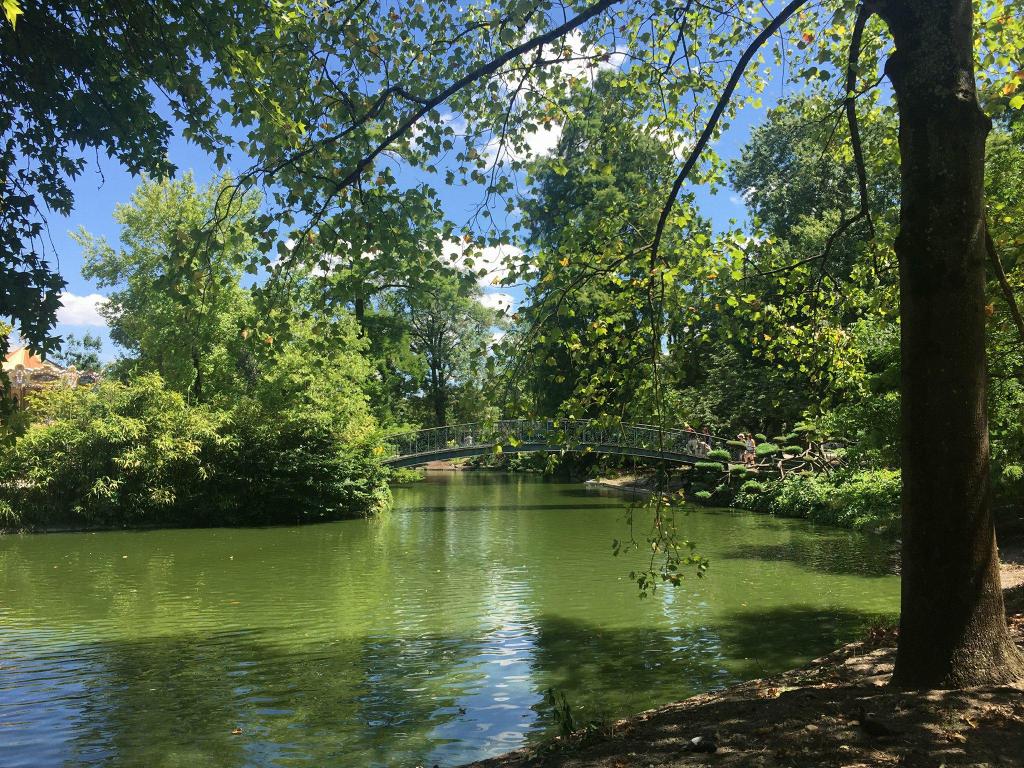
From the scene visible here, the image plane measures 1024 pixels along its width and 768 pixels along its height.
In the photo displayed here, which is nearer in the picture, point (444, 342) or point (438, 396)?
point (438, 396)

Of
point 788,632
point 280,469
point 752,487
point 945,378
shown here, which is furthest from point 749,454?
point 945,378

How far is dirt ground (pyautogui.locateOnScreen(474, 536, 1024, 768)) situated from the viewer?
124 inches

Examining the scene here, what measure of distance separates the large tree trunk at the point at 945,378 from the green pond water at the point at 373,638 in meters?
2.95

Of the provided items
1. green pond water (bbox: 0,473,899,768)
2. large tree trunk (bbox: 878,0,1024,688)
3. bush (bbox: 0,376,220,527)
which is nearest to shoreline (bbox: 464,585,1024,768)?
large tree trunk (bbox: 878,0,1024,688)

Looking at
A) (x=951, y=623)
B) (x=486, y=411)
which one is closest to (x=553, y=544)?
(x=486, y=411)

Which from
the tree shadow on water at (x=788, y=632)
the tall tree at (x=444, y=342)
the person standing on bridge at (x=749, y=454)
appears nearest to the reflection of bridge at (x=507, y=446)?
the person standing on bridge at (x=749, y=454)

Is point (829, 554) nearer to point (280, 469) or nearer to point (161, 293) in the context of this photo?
point (280, 469)

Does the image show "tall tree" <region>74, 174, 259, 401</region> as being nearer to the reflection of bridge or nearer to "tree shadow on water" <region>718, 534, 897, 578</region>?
the reflection of bridge

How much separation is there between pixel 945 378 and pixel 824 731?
1.76 metres

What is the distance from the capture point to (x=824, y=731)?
11.7 feet

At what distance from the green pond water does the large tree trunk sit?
116 inches

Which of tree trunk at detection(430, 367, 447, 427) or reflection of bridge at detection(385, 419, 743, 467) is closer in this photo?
reflection of bridge at detection(385, 419, 743, 467)

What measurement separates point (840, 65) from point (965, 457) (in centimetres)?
486

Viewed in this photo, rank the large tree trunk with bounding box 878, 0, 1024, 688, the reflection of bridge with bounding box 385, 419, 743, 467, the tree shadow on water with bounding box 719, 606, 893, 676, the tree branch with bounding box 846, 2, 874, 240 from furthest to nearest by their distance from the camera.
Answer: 1. the reflection of bridge with bounding box 385, 419, 743, 467
2. the tree shadow on water with bounding box 719, 606, 893, 676
3. the tree branch with bounding box 846, 2, 874, 240
4. the large tree trunk with bounding box 878, 0, 1024, 688
